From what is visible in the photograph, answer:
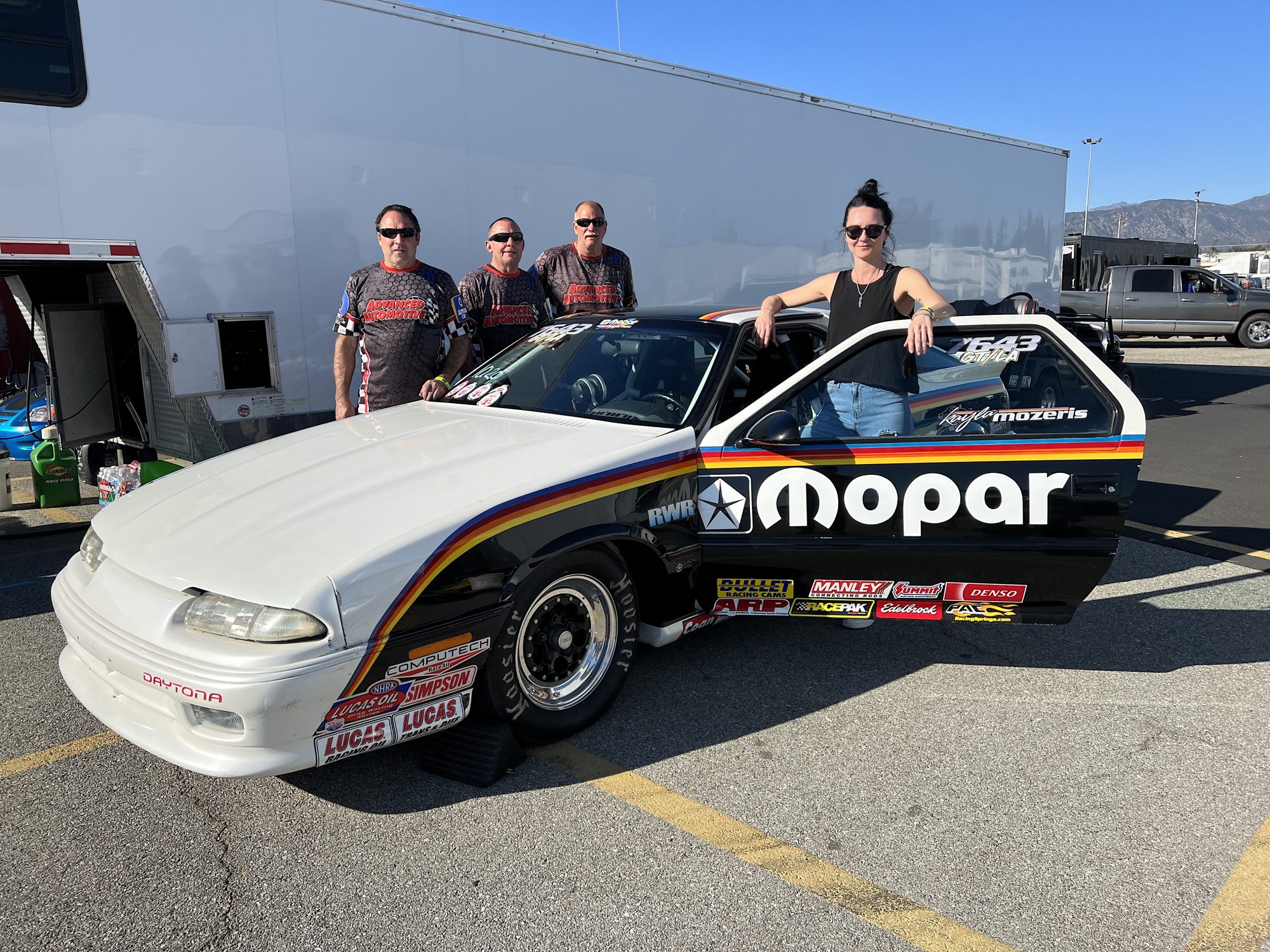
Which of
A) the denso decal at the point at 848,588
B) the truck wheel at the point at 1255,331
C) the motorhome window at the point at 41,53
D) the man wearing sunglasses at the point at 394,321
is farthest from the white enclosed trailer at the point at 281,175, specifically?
the truck wheel at the point at 1255,331

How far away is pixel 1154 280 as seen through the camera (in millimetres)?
20422

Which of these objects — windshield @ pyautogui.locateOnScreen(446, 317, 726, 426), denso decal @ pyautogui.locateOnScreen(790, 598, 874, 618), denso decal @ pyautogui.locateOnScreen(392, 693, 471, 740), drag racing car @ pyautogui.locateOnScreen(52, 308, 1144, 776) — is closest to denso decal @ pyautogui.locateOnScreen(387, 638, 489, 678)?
drag racing car @ pyautogui.locateOnScreen(52, 308, 1144, 776)

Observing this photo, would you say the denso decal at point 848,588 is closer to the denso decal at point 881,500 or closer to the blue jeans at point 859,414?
the denso decal at point 881,500

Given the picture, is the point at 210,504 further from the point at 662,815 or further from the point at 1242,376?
the point at 1242,376

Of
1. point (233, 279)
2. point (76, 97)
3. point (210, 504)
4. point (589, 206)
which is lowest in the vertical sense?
point (210, 504)

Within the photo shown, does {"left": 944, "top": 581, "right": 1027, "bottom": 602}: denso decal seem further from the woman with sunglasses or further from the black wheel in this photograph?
the black wheel

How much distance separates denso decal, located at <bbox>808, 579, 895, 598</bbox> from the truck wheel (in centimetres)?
2100

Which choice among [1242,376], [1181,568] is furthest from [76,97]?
[1242,376]

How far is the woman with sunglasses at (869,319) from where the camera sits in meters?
3.70

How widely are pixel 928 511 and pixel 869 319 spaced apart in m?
0.89

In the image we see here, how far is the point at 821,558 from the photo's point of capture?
359cm

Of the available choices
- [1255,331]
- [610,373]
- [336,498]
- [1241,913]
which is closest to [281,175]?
[610,373]

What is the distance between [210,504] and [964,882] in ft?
8.47

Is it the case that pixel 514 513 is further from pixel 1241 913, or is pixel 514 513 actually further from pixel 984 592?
pixel 1241 913
